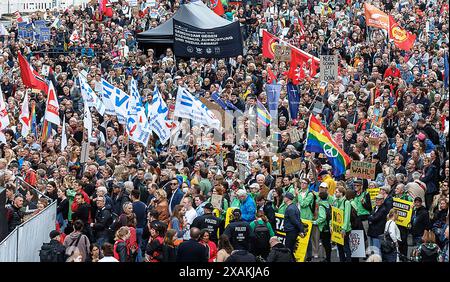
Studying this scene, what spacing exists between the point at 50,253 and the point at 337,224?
13.2 feet

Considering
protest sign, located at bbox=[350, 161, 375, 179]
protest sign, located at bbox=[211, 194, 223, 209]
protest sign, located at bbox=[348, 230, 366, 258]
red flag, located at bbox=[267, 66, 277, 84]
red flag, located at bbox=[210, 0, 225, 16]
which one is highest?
protest sign, located at bbox=[350, 161, 375, 179]

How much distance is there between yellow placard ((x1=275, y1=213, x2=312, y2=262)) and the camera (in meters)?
17.3

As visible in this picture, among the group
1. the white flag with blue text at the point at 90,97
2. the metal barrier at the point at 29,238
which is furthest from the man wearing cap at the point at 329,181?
the white flag with blue text at the point at 90,97

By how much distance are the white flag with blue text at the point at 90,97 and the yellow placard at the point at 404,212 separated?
8691mm

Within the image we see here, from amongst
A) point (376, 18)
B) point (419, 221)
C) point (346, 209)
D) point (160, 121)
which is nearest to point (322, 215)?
point (346, 209)

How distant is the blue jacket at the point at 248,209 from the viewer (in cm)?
1736

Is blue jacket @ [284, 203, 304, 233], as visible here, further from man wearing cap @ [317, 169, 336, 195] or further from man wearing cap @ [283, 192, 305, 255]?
man wearing cap @ [317, 169, 336, 195]

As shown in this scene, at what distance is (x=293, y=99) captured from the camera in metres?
24.6

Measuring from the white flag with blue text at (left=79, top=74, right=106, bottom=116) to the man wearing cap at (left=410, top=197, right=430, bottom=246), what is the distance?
892 centimetres

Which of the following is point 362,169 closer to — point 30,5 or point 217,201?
point 217,201

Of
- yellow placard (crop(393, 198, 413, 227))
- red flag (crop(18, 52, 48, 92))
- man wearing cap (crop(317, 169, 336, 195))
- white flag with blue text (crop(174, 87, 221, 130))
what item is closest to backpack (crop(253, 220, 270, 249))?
yellow placard (crop(393, 198, 413, 227))

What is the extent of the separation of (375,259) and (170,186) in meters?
6.39

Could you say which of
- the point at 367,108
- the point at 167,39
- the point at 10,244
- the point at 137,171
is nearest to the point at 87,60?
the point at 167,39
